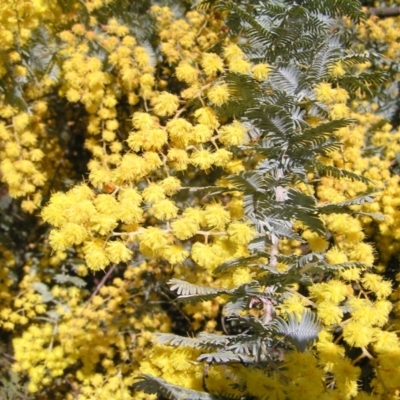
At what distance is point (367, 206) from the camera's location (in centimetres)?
286

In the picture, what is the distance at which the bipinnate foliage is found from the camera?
1926mm

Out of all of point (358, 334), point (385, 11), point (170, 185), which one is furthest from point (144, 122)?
point (385, 11)

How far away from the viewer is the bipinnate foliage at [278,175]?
1926 millimetres

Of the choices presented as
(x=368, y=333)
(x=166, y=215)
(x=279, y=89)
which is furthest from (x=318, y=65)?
(x=368, y=333)

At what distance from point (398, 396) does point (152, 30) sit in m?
2.23

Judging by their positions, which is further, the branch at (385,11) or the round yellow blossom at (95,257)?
the branch at (385,11)

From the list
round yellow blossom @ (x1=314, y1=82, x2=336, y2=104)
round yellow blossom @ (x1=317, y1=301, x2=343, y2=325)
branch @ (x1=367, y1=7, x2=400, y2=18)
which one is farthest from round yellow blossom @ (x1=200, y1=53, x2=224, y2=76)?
branch @ (x1=367, y1=7, x2=400, y2=18)

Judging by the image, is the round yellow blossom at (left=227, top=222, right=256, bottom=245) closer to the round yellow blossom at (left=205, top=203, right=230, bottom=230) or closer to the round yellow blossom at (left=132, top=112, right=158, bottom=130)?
the round yellow blossom at (left=205, top=203, right=230, bottom=230)

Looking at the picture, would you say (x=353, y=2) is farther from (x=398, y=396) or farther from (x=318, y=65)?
(x=398, y=396)

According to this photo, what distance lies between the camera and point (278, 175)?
2119 millimetres

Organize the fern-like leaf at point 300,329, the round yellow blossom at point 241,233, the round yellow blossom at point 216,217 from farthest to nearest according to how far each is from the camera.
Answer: the round yellow blossom at point 216,217, the round yellow blossom at point 241,233, the fern-like leaf at point 300,329

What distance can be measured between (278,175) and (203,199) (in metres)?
0.55

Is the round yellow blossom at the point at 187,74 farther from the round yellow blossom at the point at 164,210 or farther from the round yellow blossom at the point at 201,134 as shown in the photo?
the round yellow blossom at the point at 164,210

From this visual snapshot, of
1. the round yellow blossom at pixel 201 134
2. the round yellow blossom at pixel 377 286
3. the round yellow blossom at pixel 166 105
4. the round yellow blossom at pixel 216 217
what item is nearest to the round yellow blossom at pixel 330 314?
the round yellow blossom at pixel 377 286
